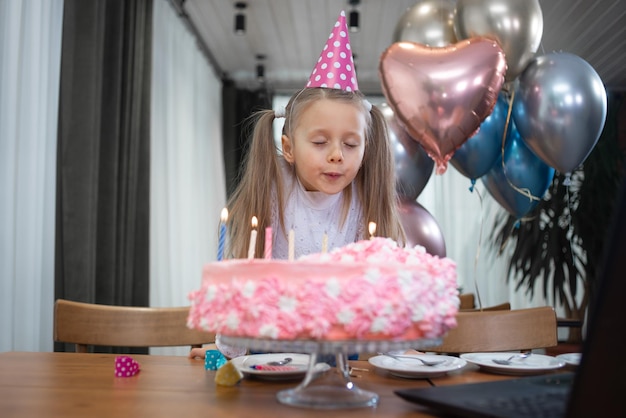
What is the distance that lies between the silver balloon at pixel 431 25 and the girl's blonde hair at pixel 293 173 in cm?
129

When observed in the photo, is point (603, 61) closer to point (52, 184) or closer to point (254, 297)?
point (52, 184)

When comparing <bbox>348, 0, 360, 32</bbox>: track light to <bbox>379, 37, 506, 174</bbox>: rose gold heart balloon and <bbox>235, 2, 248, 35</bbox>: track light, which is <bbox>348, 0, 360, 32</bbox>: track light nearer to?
<bbox>235, 2, 248, 35</bbox>: track light

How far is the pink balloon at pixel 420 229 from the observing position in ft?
8.76

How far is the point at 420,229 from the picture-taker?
269 centimetres

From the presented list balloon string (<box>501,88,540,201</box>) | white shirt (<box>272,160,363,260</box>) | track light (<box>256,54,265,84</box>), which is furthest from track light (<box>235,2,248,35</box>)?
white shirt (<box>272,160,363,260</box>)

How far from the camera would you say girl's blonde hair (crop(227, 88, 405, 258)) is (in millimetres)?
1454

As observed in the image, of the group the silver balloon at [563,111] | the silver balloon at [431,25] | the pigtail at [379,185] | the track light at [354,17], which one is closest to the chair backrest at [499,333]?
the pigtail at [379,185]

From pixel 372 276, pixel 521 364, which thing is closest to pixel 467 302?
pixel 521 364

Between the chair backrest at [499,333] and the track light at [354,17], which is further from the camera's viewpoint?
the track light at [354,17]

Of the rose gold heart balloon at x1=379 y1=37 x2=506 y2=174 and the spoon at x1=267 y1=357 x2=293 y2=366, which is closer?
the spoon at x1=267 y1=357 x2=293 y2=366

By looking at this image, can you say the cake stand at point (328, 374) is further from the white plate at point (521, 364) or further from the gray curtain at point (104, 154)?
the gray curtain at point (104, 154)

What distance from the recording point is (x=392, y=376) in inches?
38.4

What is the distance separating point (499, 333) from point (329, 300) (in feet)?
2.76

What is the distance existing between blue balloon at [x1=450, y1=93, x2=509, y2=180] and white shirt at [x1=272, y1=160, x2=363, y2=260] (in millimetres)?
1242
